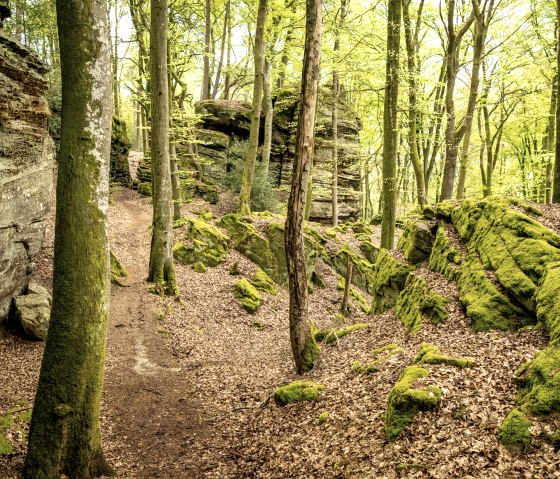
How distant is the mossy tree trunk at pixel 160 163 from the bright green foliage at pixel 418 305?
22.9 feet

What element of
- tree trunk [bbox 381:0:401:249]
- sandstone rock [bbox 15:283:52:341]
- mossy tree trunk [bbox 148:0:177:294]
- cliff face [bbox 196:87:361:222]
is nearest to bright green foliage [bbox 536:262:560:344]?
→ tree trunk [bbox 381:0:401:249]

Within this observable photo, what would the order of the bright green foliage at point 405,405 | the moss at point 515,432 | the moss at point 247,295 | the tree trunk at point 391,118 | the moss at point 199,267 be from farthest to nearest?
1. the moss at point 199,267
2. the moss at point 247,295
3. the tree trunk at point 391,118
4. the bright green foliage at point 405,405
5. the moss at point 515,432

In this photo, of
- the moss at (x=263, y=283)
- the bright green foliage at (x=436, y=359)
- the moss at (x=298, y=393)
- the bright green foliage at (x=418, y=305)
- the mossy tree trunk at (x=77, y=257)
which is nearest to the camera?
the mossy tree trunk at (x=77, y=257)

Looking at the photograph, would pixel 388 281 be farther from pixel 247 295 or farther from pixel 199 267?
pixel 199 267

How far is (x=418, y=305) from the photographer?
8719 mm

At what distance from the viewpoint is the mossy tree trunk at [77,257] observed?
4.41 m

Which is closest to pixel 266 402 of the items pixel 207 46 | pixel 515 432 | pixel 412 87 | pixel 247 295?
pixel 515 432

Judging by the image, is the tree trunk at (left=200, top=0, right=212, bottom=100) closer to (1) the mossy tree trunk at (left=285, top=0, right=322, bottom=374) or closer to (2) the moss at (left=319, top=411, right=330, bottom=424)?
(1) the mossy tree trunk at (left=285, top=0, right=322, bottom=374)

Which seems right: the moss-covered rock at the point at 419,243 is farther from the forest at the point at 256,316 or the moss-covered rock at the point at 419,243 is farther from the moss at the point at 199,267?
the moss at the point at 199,267

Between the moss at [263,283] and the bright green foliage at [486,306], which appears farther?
the moss at [263,283]

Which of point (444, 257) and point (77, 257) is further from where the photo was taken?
point (444, 257)

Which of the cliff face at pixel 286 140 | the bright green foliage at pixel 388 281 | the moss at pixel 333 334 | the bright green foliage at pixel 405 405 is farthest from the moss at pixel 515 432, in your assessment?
the cliff face at pixel 286 140

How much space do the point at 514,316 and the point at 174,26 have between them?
21646 millimetres

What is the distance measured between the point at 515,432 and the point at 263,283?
11403 millimetres
